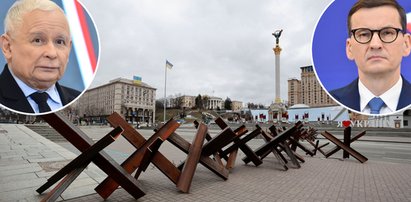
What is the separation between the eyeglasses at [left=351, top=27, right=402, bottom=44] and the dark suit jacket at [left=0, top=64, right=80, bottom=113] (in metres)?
2.34

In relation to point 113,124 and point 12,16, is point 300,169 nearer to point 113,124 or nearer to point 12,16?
point 113,124

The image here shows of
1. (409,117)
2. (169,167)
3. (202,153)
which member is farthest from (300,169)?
(409,117)

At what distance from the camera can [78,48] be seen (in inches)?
80.7

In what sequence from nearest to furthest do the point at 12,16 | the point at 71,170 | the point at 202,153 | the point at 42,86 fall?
1. the point at 12,16
2. the point at 42,86
3. the point at 71,170
4. the point at 202,153

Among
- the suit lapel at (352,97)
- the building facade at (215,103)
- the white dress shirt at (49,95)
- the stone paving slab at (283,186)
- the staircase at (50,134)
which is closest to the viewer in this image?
the white dress shirt at (49,95)

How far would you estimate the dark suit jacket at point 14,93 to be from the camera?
1854mm

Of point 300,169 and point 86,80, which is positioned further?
point 300,169

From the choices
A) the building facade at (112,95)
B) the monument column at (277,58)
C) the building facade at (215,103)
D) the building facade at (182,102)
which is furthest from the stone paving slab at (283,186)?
the building facade at (215,103)

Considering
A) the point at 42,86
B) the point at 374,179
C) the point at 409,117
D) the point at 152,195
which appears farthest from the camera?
the point at 409,117

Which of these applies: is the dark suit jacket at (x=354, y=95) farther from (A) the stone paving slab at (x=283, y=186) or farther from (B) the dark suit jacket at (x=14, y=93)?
(A) the stone paving slab at (x=283, y=186)

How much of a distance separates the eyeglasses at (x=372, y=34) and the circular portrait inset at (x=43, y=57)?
2.14 metres

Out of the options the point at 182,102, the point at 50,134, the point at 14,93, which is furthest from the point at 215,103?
the point at 14,93

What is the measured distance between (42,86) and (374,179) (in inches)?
299

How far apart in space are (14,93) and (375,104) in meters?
2.95
